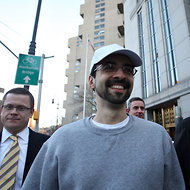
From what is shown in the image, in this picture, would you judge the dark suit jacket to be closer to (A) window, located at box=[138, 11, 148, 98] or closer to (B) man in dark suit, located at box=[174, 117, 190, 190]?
(B) man in dark suit, located at box=[174, 117, 190, 190]

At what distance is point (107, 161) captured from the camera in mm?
1140

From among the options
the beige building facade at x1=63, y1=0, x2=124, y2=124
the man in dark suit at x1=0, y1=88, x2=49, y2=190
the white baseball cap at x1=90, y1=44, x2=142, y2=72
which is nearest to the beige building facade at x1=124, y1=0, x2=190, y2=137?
the man in dark suit at x1=0, y1=88, x2=49, y2=190

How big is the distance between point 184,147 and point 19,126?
221cm

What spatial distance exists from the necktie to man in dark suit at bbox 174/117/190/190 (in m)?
1.94

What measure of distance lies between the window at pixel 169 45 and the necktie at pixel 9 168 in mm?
12898

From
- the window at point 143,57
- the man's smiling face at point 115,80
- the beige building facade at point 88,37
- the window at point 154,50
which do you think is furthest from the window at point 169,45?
the beige building facade at point 88,37

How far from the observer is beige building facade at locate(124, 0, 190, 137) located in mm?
11719

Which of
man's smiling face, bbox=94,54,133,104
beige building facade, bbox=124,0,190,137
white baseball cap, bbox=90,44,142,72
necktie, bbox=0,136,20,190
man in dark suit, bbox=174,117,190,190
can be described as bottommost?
necktie, bbox=0,136,20,190

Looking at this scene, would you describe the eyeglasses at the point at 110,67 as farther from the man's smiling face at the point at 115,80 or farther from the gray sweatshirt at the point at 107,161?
the gray sweatshirt at the point at 107,161

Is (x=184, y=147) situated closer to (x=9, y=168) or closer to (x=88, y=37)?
(x=9, y=168)

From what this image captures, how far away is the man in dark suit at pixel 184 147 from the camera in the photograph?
142cm

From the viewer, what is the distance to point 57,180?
1.21 meters

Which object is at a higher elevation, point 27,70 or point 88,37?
point 88,37

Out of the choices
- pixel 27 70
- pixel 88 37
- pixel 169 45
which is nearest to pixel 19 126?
pixel 27 70
